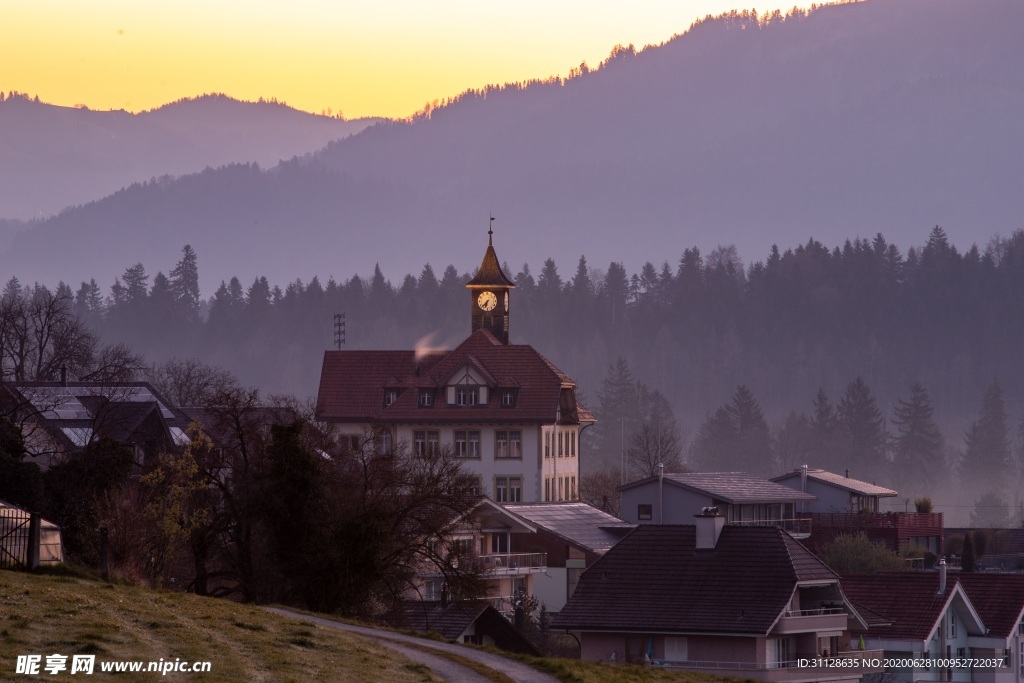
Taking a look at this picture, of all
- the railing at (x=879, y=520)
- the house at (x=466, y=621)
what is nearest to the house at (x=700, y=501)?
the railing at (x=879, y=520)

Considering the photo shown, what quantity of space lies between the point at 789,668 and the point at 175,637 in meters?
32.4

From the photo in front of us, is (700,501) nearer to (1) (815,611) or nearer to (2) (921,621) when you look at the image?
(2) (921,621)

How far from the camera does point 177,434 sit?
90375mm

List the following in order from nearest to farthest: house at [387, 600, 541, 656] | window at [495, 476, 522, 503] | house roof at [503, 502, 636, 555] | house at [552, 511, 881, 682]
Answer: house at [387, 600, 541, 656]
house at [552, 511, 881, 682]
house roof at [503, 502, 636, 555]
window at [495, 476, 522, 503]

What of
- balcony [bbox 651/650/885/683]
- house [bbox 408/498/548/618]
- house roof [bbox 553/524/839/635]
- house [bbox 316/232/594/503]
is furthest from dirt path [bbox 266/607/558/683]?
house [bbox 316/232/594/503]

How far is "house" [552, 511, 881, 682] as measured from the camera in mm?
58750

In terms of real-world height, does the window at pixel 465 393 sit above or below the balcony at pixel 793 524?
above

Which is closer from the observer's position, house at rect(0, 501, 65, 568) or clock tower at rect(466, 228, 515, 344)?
house at rect(0, 501, 65, 568)

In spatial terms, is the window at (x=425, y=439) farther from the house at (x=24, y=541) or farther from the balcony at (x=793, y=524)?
the house at (x=24, y=541)

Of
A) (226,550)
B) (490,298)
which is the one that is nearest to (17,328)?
(490,298)

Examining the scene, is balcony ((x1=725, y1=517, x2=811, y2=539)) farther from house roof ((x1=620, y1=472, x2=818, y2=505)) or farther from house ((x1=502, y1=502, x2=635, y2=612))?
house ((x1=502, y1=502, x2=635, y2=612))

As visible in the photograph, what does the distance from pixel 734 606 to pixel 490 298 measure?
86.0 meters

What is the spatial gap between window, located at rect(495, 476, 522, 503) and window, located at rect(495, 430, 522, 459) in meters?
1.59

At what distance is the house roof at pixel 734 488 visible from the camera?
10181 cm
